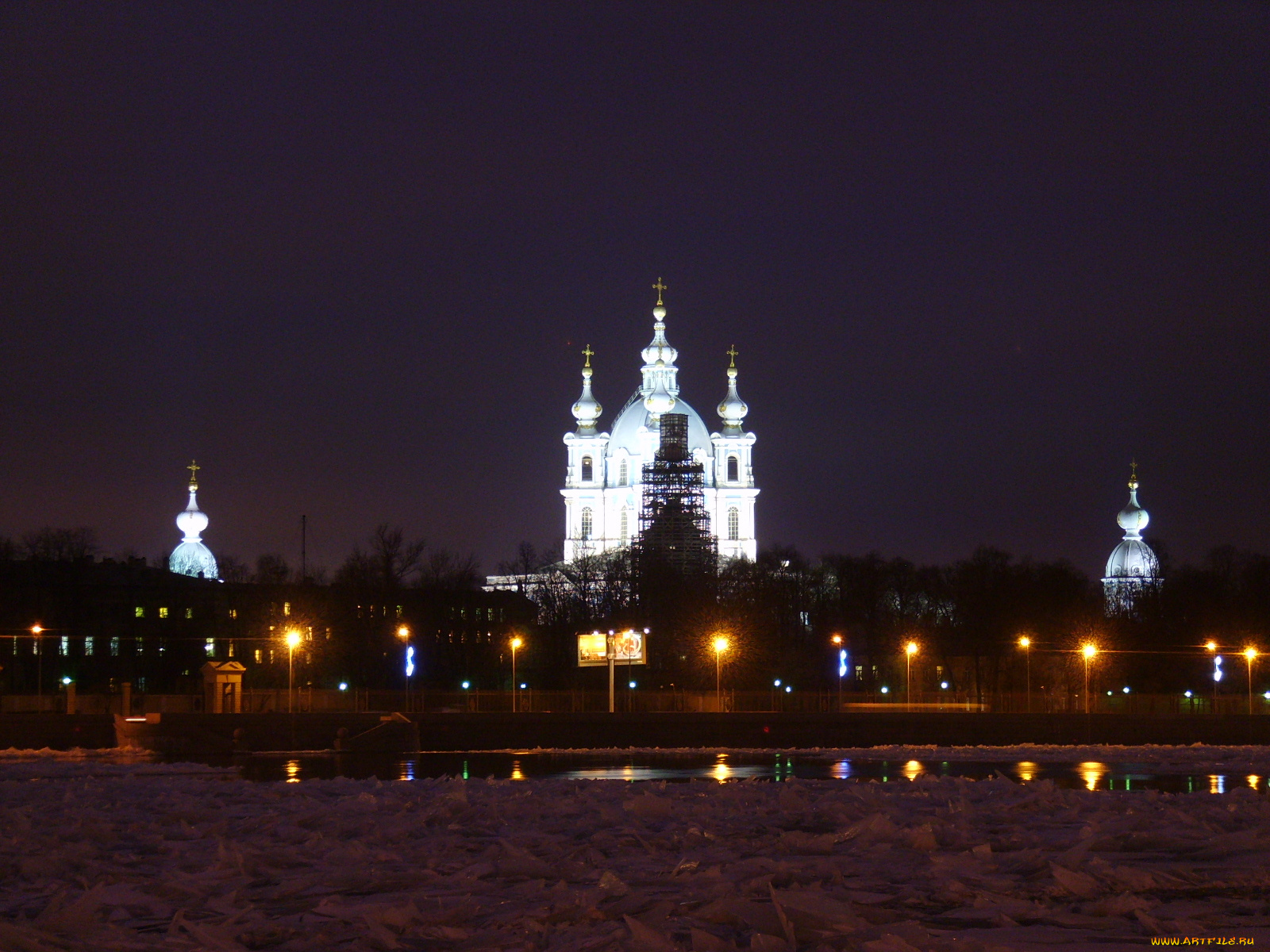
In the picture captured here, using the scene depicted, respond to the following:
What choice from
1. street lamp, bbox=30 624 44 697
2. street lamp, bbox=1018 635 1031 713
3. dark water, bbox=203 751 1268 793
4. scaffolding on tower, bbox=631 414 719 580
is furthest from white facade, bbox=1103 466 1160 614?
dark water, bbox=203 751 1268 793

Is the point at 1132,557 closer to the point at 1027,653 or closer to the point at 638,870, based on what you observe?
the point at 1027,653

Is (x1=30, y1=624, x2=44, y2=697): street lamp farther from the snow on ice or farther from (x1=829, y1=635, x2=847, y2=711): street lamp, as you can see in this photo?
the snow on ice

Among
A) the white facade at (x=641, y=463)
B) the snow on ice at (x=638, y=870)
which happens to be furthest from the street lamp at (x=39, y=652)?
the white facade at (x=641, y=463)

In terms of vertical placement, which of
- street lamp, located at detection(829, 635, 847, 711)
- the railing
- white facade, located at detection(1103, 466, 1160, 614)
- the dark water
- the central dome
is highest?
the central dome

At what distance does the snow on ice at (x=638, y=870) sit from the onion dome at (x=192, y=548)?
108808 mm

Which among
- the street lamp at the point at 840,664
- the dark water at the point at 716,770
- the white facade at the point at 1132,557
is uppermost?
the white facade at the point at 1132,557

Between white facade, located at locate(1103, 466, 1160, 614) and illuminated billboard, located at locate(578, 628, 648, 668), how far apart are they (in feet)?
222

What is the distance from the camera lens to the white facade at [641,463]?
14700 cm

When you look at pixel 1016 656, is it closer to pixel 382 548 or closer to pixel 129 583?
pixel 382 548

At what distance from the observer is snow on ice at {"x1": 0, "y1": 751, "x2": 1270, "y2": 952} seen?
38.5ft

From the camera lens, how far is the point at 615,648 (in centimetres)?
6269

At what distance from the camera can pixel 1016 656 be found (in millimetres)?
82562

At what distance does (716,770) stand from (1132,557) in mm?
132843

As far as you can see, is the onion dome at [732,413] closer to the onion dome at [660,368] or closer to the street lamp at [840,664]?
the onion dome at [660,368]
